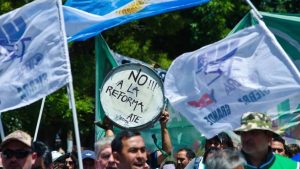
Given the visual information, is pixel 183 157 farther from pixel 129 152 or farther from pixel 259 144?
pixel 129 152

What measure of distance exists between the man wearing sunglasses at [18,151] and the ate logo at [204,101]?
1.58m

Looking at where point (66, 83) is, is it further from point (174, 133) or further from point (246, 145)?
point (174, 133)

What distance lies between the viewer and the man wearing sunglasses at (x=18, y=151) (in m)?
7.57

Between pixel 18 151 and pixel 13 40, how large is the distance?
67.3 inches

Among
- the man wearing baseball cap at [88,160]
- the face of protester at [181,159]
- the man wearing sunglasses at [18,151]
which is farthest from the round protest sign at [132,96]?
the man wearing sunglasses at [18,151]

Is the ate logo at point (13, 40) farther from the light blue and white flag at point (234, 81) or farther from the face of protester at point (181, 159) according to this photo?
the face of protester at point (181, 159)

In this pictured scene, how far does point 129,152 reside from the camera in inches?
288

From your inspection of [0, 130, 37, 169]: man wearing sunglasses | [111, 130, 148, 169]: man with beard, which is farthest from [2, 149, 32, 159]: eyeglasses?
[111, 130, 148, 169]: man with beard

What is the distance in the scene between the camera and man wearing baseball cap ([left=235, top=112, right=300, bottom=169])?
7770mm

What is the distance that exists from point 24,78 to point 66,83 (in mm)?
354

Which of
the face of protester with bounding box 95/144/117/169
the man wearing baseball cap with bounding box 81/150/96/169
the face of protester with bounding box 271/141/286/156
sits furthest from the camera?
the man wearing baseball cap with bounding box 81/150/96/169

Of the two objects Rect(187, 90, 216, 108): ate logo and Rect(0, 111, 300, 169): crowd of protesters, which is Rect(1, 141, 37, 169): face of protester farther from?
Rect(187, 90, 216, 108): ate logo

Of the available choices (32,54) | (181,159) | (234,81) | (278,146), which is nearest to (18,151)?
(32,54)

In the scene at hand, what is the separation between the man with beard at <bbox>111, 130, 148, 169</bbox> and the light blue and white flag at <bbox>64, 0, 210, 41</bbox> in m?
3.09
